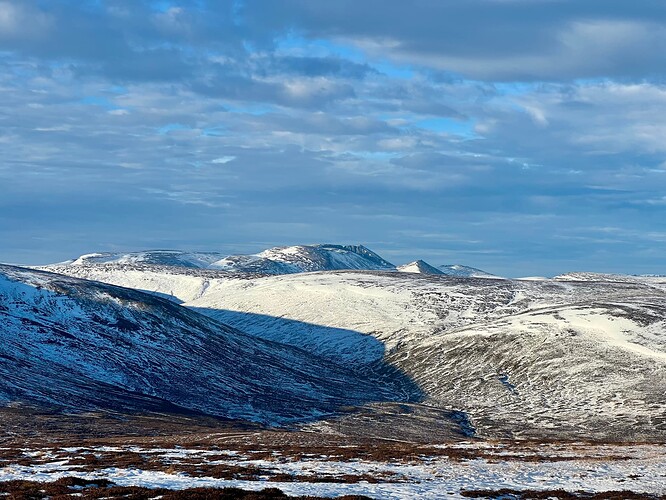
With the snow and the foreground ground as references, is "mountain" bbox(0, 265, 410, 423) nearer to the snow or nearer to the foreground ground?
the foreground ground

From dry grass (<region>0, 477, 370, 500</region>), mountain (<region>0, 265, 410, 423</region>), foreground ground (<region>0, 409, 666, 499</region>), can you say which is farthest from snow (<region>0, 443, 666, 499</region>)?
mountain (<region>0, 265, 410, 423</region>)

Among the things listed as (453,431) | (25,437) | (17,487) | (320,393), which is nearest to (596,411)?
(453,431)

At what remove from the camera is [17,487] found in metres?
40.1

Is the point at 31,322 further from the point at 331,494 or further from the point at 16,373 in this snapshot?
the point at 331,494

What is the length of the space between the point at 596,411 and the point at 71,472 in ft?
444

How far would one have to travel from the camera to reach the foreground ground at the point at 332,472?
41.9 metres

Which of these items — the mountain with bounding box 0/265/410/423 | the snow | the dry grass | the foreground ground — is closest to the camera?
the dry grass

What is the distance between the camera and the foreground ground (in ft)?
137

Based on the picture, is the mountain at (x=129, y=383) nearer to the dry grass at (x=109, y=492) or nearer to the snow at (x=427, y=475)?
the snow at (x=427, y=475)

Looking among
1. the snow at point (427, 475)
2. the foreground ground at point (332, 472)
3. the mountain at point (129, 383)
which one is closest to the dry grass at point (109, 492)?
the foreground ground at point (332, 472)

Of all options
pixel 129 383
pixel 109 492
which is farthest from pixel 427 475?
pixel 129 383

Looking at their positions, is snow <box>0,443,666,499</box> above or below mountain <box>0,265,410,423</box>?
above

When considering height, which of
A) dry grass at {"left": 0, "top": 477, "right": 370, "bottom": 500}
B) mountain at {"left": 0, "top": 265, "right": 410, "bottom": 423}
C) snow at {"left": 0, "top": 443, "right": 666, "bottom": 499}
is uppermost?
dry grass at {"left": 0, "top": 477, "right": 370, "bottom": 500}

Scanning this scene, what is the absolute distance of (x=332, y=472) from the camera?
50781 millimetres
